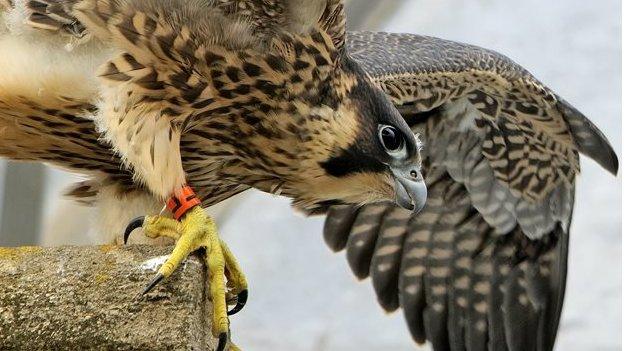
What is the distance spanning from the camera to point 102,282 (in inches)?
84.1

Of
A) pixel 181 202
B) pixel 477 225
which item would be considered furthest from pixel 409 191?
pixel 477 225

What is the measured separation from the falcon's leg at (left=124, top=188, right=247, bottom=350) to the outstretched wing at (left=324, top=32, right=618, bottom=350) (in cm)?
153

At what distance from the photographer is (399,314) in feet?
22.4

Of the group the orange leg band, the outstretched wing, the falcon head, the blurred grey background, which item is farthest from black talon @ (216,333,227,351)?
the blurred grey background

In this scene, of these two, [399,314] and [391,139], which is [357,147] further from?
[399,314]

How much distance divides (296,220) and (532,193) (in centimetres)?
290

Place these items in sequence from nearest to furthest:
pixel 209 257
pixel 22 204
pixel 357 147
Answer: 1. pixel 209 257
2. pixel 357 147
3. pixel 22 204

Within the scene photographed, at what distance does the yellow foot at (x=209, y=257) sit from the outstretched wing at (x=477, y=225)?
1538 millimetres

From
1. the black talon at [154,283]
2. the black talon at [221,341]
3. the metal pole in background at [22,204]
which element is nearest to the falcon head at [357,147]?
the black talon at [221,341]

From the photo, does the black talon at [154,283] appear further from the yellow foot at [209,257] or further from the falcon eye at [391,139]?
the falcon eye at [391,139]

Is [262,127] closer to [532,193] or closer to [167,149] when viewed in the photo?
[167,149]

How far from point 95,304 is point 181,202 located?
49 cm

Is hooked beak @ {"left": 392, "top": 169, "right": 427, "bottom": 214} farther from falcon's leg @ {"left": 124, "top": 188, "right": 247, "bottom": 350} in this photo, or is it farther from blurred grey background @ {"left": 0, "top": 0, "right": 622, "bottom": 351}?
blurred grey background @ {"left": 0, "top": 0, "right": 622, "bottom": 351}

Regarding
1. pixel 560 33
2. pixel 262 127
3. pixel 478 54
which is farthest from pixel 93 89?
pixel 560 33
